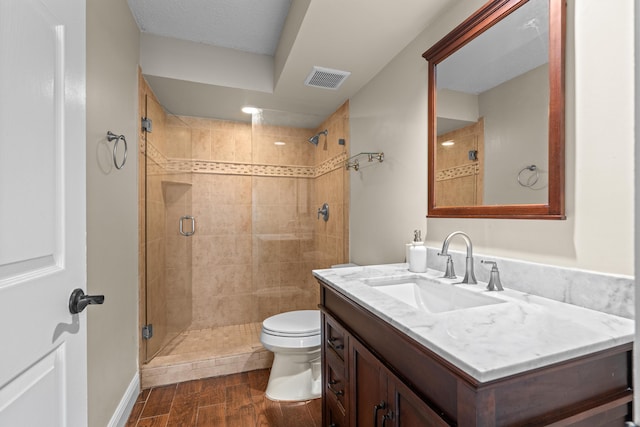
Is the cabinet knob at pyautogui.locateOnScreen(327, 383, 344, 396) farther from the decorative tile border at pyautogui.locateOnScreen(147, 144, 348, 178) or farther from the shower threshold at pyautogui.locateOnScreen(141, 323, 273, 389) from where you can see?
the decorative tile border at pyautogui.locateOnScreen(147, 144, 348, 178)

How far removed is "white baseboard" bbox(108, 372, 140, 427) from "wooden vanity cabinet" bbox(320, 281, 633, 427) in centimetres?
144

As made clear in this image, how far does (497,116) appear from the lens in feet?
4.14

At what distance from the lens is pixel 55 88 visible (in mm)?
792

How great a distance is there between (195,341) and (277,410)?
47.2 inches

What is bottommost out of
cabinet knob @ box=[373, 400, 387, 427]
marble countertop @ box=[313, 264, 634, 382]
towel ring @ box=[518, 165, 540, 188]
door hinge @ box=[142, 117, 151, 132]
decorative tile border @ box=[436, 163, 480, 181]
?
cabinet knob @ box=[373, 400, 387, 427]

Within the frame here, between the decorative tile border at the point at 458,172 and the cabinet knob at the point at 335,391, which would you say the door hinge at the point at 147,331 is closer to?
the cabinet knob at the point at 335,391

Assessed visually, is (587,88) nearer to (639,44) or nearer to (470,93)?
(470,93)

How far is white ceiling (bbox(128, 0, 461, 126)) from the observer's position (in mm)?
1597

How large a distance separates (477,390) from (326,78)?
2.17m

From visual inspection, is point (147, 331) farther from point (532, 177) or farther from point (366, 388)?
point (532, 177)

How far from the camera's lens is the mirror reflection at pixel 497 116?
1115mm

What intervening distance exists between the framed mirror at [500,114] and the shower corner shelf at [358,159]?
1.74 ft

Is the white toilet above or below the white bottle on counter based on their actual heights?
below

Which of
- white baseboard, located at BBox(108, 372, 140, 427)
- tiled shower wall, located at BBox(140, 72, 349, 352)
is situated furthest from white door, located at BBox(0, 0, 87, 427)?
tiled shower wall, located at BBox(140, 72, 349, 352)
